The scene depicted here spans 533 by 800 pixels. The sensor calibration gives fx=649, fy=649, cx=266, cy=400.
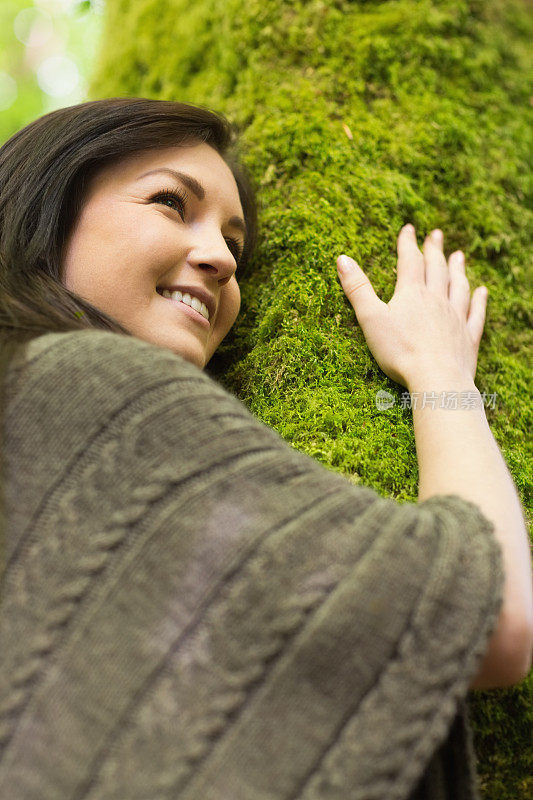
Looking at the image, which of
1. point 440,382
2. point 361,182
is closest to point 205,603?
point 440,382

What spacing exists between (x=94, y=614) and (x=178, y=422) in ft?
1.30

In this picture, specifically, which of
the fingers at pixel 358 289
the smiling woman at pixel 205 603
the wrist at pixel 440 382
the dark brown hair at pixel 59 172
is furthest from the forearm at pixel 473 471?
the dark brown hair at pixel 59 172

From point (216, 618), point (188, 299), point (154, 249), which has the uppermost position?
point (154, 249)

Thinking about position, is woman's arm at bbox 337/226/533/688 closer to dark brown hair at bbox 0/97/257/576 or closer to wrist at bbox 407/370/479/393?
wrist at bbox 407/370/479/393

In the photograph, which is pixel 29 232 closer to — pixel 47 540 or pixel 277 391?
pixel 277 391

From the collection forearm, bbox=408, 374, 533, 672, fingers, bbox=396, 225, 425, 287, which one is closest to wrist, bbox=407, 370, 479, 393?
forearm, bbox=408, 374, 533, 672

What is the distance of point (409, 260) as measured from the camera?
234 centimetres

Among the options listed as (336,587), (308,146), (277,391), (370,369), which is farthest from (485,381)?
(336,587)

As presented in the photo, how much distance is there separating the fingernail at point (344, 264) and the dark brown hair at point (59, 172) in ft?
2.27

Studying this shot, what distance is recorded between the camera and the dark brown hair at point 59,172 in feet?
6.12

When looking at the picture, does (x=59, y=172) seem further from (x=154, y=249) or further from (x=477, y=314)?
(x=477, y=314)

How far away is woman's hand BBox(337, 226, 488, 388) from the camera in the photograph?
2.01 meters

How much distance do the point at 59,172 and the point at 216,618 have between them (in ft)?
5.19

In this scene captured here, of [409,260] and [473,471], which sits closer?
[473,471]
